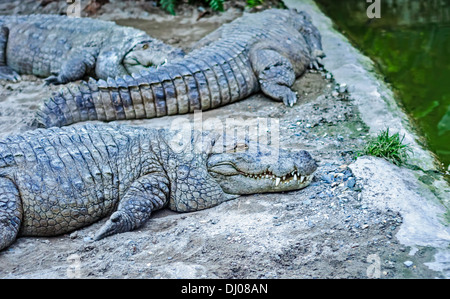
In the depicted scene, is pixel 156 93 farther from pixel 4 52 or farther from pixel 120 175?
pixel 4 52

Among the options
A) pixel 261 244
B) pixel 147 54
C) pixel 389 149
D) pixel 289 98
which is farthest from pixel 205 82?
pixel 261 244

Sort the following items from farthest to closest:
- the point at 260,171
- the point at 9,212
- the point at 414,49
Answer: the point at 414,49 < the point at 260,171 < the point at 9,212

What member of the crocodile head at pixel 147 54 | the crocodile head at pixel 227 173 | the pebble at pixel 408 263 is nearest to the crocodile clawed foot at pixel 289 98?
the crocodile head at pixel 147 54

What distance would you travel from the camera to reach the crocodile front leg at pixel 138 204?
13.1 feet

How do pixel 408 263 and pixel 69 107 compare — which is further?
pixel 69 107

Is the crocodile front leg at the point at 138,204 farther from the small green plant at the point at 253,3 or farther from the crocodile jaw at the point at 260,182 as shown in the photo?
the small green plant at the point at 253,3

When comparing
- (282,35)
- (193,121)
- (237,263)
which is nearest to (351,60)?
(282,35)

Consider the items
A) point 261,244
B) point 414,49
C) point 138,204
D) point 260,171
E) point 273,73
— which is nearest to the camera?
point 261,244

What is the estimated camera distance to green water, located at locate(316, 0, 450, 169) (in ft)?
19.6

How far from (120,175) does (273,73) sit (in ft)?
10.0

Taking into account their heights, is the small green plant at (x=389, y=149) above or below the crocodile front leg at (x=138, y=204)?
above

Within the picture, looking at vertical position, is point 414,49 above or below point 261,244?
above

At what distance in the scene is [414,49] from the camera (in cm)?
777

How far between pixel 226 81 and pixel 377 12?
182 inches
